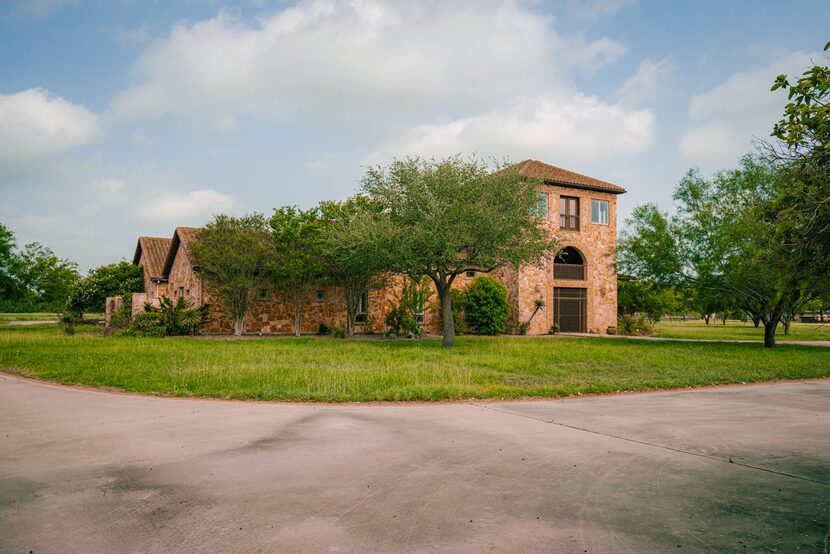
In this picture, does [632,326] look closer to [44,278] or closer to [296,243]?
[296,243]

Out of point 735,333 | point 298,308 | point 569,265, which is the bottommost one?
Result: point 735,333

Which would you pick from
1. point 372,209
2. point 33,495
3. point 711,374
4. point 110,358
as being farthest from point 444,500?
point 372,209

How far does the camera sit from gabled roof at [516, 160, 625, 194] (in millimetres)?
30719

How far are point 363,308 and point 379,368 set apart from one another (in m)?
16.4

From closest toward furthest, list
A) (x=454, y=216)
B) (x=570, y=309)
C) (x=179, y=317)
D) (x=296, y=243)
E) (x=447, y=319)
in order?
(x=454, y=216)
(x=447, y=319)
(x=179, y=317)
(x=296, y=243)
(x=570, y=309)

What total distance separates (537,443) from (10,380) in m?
11.8

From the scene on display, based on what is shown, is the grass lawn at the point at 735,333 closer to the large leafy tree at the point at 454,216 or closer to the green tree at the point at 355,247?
the large leafy tree at the point at 454,216

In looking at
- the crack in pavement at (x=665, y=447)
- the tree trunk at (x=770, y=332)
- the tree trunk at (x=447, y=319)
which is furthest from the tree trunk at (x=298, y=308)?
the tree trunk at (x=770, y=332)

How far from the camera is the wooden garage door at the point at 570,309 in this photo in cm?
3206

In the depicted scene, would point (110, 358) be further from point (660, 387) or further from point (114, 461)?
point (660, 387)

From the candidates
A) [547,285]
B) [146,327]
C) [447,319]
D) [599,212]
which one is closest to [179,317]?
[146,327]

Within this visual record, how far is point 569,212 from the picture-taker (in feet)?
105

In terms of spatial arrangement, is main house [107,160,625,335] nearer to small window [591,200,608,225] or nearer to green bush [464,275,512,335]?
small window [591,200,608,225]

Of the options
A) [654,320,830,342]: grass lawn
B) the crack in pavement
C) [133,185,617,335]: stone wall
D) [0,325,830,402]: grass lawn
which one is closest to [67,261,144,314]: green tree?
[133,185,617,335]: stone wall
